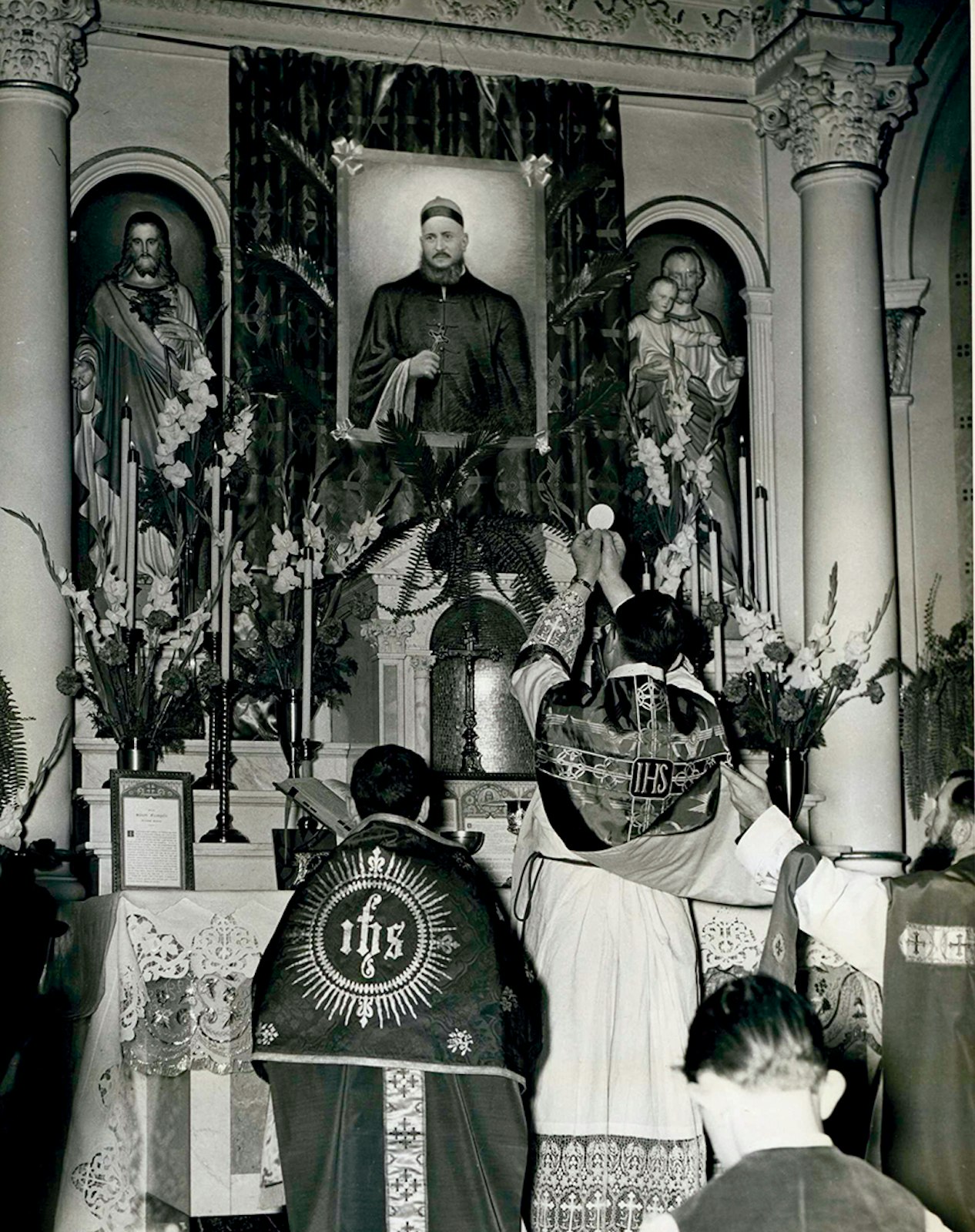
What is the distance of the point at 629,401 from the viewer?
914 cm

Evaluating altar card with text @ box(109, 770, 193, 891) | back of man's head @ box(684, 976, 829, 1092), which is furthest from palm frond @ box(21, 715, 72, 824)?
back of man's head @ box(684, 976, 829, 1092)

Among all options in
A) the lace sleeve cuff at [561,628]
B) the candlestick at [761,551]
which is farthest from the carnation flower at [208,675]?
the candlestick at [761,551]

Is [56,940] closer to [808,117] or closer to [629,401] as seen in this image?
[629,401]

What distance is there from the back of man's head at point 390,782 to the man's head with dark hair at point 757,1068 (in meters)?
2.20

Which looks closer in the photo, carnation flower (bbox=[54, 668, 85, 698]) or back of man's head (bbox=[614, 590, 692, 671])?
back of man's head (bbox=[614, 590, 692, 671])

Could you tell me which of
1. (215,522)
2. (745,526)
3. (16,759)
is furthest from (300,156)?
(16,759)

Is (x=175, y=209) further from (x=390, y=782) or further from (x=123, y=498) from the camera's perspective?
(x=390, y=782)

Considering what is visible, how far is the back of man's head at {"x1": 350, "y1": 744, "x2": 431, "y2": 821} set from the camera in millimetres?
4801

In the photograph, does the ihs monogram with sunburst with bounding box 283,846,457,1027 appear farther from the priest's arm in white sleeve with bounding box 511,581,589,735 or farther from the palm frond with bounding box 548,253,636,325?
the palm frond with bounding box 548,253,636,325

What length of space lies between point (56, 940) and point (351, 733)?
2.52 m

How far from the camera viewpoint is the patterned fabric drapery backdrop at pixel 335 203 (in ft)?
28.2

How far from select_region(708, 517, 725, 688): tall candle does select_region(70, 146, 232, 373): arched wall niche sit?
2364 millimetres

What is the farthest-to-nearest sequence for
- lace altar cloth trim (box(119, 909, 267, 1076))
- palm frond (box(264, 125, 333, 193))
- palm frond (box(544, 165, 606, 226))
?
palm frond (box(544, 165, 606, 226)) < palm frond (box(264, 125, 333, 193)) < lace altar cloth trim (box(119, 909, 267, 1076))

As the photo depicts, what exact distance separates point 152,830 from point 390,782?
5.40 feet
